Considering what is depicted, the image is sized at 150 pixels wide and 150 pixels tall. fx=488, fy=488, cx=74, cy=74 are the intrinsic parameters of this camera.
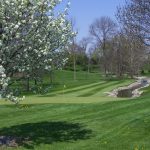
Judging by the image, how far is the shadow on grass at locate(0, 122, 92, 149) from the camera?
51.1 feet

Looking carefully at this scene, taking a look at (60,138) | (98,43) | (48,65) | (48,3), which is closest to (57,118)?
(60,138)

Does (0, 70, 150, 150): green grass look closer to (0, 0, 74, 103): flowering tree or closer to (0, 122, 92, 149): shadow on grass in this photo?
(0, 122, 92, 149): shadow on grass

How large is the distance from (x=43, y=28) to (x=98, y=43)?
114 metres

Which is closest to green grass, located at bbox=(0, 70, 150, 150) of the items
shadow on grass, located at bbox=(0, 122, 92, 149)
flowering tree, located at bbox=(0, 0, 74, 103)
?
Answer: shadow on grass, located at bbox=(0, 122, 92, 149)

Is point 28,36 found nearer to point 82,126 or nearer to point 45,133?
point 45,133

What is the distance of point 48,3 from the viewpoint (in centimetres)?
1445

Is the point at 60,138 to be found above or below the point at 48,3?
below

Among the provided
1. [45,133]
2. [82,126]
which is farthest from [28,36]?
[82,126]

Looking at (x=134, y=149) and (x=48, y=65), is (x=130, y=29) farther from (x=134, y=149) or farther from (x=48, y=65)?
(x=134, y=149)

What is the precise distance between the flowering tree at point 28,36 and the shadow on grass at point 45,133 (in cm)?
223

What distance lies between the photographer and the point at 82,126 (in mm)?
18516

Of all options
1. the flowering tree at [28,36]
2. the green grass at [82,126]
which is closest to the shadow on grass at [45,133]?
the green grass at [82,126]

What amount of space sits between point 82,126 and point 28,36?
556 centimetres

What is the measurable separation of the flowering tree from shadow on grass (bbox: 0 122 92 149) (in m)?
2.23
